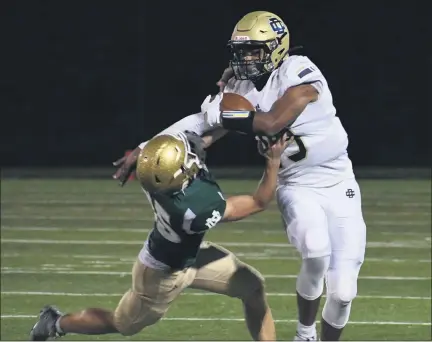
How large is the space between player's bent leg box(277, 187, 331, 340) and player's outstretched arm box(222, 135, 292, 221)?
309 millimetres

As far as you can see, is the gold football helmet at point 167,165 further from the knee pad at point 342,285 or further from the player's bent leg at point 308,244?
the knee pad at point 342,285

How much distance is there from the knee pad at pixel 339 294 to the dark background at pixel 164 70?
928 centimetres

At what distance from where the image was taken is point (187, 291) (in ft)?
21.7

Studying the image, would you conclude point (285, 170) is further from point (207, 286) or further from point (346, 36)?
point (346, 36)

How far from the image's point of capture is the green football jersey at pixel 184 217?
152 inches

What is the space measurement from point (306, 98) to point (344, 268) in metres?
0.69

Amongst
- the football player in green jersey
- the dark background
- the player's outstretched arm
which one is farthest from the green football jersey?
the dark background

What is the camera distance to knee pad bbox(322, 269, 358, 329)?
14.4 feet

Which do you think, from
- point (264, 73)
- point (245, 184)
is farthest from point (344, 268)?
point (245, 184)

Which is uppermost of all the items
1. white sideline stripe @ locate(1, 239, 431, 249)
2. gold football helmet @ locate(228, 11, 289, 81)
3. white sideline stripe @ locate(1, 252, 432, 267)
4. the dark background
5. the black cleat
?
gold football helmet @ locate(228, 11, 289, 81)

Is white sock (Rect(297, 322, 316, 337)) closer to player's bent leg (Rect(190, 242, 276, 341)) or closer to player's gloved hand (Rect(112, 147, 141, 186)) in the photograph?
player's bent leg (Rect(190, 242, 276, 341))

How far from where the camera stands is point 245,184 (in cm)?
1167

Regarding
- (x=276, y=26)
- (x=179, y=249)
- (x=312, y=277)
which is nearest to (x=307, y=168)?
Answer: (x=312, y=277)

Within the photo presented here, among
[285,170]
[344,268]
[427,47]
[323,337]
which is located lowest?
[427,47]
